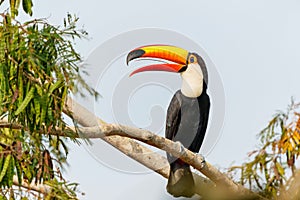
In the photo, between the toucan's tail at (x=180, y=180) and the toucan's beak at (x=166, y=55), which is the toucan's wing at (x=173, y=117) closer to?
the toucan's beak at (x=166, y=55)

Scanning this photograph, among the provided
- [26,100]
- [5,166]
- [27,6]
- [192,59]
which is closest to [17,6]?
[27,6]

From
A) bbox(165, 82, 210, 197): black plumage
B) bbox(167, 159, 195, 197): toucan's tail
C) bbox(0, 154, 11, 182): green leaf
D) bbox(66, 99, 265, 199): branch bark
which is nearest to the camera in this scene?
bbox(0, 154, 11, 182): green leaf

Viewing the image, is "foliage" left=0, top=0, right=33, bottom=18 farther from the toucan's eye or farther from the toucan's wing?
the toucan's eye

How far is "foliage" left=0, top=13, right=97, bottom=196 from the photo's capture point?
3.44 metres

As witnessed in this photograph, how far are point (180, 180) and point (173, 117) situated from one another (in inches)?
28.2

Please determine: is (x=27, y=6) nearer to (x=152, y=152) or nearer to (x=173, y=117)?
(x=152, y=152)

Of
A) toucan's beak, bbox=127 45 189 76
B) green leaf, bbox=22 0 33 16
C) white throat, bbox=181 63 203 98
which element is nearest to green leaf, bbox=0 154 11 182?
green leaf, bbox=22 0 33 16

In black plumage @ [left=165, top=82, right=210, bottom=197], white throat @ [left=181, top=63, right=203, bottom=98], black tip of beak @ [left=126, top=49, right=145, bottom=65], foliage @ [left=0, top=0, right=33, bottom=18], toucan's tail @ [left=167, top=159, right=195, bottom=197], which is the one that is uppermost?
black tip of beak @ [left=126, top=49, right=145, bottom=65]

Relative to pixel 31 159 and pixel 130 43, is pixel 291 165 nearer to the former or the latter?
pixel 130 43

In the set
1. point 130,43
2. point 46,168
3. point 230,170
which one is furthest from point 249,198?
point 46,168

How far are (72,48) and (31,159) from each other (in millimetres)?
576

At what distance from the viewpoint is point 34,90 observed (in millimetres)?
3418

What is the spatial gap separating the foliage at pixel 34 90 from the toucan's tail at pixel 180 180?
4.39 feet

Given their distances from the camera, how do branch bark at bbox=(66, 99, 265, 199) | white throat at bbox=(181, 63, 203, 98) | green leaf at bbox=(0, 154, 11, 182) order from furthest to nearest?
white throat at bbox=(181, 63, 203, 98)
branch bark at bbox=(66, 99, 265, 199)
green leaf at bbox=(0, 154, 11, 182)
